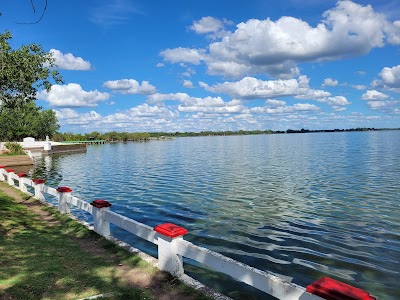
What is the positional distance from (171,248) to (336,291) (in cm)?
361

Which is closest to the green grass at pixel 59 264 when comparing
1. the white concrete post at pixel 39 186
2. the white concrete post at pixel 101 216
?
the white concrete post at pixel 101 216

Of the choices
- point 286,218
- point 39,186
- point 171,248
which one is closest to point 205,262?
point 171,248

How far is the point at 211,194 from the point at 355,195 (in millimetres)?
8237

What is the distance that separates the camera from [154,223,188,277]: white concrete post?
21.9ft

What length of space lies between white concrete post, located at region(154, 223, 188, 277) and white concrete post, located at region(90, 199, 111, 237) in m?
3.20

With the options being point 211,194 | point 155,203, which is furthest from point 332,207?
point 155,203

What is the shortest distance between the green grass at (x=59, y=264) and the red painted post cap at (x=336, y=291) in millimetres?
2419

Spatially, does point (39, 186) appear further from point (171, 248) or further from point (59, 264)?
point (171, 248)

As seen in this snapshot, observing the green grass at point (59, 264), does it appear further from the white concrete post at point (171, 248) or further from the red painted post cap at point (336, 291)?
the red painted post cap at point (336, 291)

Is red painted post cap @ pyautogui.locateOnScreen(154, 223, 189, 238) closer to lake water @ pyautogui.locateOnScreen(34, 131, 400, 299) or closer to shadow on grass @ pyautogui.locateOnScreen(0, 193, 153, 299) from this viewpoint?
shadow on grass @ pyautogui.locateOnScreen(0, 193, 153, 299)

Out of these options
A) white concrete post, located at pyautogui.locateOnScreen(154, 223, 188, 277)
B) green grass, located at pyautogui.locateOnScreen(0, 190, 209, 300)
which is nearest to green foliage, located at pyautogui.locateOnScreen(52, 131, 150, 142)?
green grass, located at pyautogui.locateOnScreen(0, 190, 209, 300)

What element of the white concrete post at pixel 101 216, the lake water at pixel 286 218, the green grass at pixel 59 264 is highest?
the white concrete post at pixel 101 216

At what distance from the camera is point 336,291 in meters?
3.95

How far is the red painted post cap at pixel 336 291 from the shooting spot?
3.82 metres
